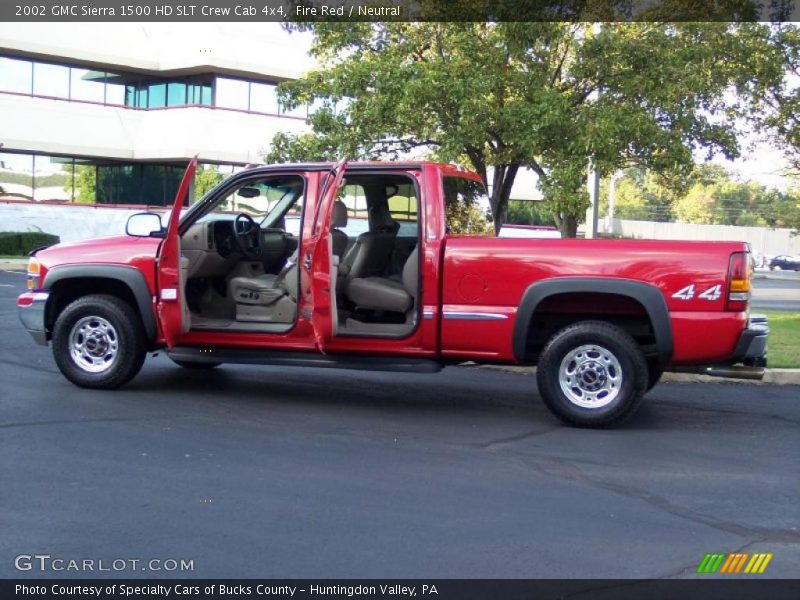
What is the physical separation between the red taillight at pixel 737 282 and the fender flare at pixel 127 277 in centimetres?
472

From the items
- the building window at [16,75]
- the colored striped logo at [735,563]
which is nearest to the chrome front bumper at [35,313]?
the colored striped logo at [735,563]

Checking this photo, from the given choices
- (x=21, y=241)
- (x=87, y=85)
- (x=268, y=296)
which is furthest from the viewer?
(x=87, y=85)

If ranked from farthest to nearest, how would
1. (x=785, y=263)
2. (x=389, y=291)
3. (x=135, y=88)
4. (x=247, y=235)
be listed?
1. (x=785, y=263)
2. (x=135, y=88)
3. (x=247, y=235)
4. (x=389, y=291)

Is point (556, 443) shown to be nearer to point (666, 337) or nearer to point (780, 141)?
point (666, 337)

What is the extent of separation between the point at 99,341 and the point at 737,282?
211 inches

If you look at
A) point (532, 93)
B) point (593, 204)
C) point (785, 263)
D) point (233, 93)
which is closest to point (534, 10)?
point (532, 93)

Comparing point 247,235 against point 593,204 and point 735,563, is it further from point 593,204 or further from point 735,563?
point 593,204

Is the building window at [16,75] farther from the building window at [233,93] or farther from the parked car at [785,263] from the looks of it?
the parked car at [785,263]

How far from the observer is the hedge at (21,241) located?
30673 mm

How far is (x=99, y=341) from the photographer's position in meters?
8.85

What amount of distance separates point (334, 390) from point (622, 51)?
19.2 feet

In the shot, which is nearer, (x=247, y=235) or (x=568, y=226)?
(x=247, y=235)

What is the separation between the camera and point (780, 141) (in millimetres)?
16797

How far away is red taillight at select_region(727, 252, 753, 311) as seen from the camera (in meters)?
7.60
